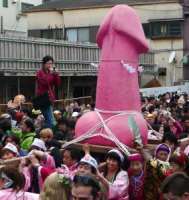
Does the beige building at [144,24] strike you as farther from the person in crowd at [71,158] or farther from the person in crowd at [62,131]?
the person in crowd at [71,158]

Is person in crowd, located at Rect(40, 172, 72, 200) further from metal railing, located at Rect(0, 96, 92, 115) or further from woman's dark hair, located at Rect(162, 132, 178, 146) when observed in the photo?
metal railing, located at Rect(0, 96, 92, 115)

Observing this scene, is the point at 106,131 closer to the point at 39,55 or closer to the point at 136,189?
the point at 136,189

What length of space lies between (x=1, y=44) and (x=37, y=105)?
37.0 feet

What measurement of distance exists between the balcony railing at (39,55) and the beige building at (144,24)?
668cm

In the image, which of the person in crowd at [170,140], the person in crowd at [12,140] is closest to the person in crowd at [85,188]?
the person in crowd at [12,140]

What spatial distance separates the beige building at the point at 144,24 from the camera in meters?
33.0

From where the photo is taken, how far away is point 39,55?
2253 centimetres

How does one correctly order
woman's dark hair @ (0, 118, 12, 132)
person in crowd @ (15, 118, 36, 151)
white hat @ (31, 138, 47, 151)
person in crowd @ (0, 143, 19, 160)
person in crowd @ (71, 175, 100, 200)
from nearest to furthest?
person in crowd @ (71, 175, 100, 200) → person in crowd @ (0, 143, 19, 160) → white hat @ (31, 138, 47, 151) → person in crowd @ (15, 118, 36, 151) → woman's dark hair @ (0, 118, 12, 132)

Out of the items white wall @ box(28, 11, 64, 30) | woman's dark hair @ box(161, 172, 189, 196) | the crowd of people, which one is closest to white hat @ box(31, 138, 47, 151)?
the crowd of people

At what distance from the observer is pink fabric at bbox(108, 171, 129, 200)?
223 inches

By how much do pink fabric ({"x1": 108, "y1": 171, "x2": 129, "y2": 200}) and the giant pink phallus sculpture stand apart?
1.42 meters

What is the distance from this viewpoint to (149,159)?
631cm

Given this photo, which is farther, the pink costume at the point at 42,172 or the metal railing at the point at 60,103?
the metal railing at the point at 60,103

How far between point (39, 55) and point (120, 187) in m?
17.1
